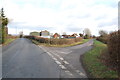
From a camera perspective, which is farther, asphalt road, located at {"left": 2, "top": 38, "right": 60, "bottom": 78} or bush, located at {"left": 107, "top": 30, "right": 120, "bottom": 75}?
bush, located at {"left": 107, "top": 30, "right": 120, "bottom": 75}

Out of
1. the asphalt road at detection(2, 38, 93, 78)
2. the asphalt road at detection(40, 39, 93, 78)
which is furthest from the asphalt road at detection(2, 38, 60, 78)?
the asphalt road at detection(40, 39, 93, 78)

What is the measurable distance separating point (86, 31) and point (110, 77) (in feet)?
353

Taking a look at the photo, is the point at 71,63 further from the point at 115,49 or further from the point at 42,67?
the point at 115,49

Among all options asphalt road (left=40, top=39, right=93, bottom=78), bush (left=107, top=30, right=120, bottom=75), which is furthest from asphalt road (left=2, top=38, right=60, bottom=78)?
bush (left=107, top=30, right=120, bottom=75)

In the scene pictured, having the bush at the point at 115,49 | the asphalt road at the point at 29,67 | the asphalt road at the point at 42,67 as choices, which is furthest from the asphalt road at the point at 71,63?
the bush at the point at 115,49

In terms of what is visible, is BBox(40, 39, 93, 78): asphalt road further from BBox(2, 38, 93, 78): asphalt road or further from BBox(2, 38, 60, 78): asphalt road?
BBox(2, 38, 60, 78): asphalt road

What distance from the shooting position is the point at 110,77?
6.38 metres

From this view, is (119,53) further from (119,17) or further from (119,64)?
(119,17)

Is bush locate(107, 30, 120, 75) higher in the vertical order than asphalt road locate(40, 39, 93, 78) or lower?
higher

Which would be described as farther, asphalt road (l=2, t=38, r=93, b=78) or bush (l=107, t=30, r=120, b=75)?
bush (l=107, t=30, r=120, b=75)

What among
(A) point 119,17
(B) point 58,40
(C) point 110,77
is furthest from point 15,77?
(B) point 58,40

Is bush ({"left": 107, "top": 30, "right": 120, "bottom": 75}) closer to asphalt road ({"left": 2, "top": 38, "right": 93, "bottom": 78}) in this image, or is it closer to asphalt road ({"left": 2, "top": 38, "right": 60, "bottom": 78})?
asphalt road ({"left": 2, "top": 38, "right": 93, "bottom": 78})

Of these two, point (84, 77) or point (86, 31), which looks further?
point (86, 31)

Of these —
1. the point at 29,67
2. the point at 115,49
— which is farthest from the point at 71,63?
the point at 115,49
